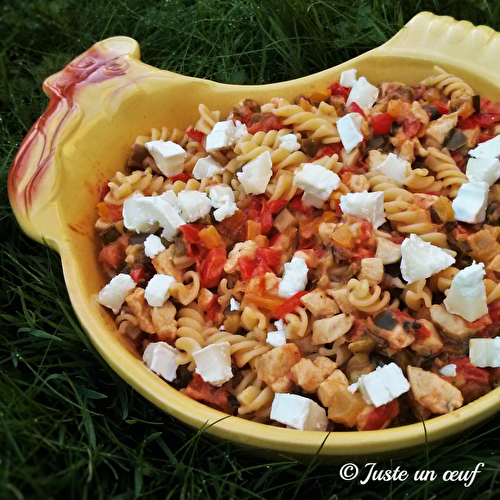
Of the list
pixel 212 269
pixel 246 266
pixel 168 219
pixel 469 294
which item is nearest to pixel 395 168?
pixel 469 294

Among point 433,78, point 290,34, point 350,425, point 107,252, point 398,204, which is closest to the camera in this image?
point 350,425

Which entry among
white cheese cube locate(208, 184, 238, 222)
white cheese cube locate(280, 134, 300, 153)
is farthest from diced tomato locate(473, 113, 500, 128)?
white cheese cube locate(208, 184, 238, 222)

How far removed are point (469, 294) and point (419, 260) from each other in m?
0.24

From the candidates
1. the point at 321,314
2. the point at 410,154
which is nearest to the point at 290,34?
the point at 410,154

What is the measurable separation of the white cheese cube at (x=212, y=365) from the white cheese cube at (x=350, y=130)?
4.00ft

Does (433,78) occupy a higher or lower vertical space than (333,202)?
higher

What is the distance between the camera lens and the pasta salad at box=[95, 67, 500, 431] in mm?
2383

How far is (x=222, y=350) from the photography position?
8.11 ft

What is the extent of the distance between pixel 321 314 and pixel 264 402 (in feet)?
1.41

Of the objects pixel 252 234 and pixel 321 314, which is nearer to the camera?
pixel 321 314

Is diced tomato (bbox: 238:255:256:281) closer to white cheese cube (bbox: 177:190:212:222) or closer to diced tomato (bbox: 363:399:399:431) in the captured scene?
white cheese cube (bbox: 177:190:212:222)

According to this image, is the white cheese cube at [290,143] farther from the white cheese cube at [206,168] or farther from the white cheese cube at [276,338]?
the white cheese cube at [276,338]

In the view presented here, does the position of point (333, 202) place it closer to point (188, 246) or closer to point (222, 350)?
point (188, 246)

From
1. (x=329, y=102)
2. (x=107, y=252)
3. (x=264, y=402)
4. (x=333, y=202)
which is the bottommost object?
(x=264, y=402)
